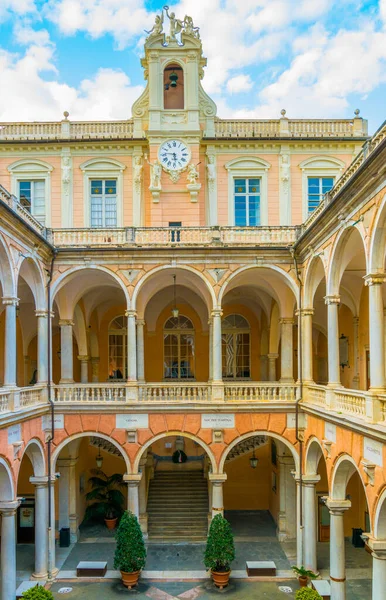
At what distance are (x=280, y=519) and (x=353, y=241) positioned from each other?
1105 cm

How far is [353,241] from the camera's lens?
556 inches

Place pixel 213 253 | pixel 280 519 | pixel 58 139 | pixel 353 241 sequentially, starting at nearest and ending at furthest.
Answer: pixel 353 241
pixel 213 253
pixel 280 519
pixel 58 139

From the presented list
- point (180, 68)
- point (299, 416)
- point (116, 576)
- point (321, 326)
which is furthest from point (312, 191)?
point (116, 576)

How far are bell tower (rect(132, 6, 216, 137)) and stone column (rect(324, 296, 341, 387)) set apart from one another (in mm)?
9602

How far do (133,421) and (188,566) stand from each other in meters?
4.90

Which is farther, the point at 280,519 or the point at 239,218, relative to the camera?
the point at 239,218

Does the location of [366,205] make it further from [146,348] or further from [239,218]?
[146,348]

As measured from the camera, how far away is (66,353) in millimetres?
19016

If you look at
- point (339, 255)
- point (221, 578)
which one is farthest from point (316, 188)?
point (221, 578)

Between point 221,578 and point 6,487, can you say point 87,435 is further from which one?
point 221,578

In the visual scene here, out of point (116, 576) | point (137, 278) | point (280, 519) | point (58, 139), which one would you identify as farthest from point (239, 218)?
point (116, 576)

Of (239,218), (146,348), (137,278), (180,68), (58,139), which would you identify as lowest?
(146,348)

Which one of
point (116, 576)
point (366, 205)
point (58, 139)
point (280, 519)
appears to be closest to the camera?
point (366, 205)

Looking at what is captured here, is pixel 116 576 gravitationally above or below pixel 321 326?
below
